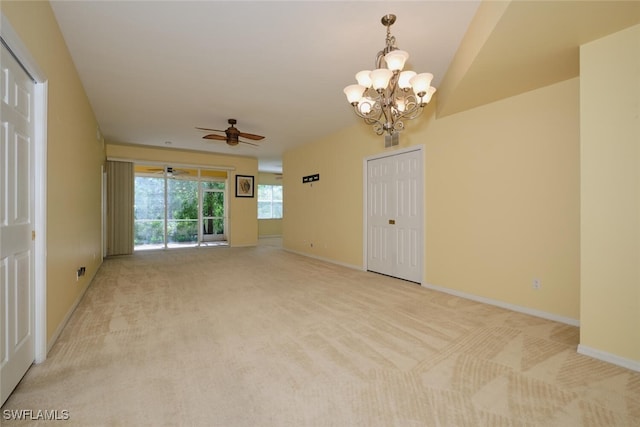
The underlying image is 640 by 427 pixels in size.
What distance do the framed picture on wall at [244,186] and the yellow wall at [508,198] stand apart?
5549mm

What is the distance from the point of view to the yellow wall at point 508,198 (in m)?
2.88

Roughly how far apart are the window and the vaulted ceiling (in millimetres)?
7030

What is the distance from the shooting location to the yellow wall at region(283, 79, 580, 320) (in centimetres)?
288

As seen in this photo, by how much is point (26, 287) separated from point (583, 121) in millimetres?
4261

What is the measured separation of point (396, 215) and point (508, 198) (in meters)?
1.72

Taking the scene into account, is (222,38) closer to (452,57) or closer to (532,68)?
(452,57)

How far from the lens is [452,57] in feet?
10.2

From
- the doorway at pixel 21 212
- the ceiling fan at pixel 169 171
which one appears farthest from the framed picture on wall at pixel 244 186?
the doorway at pixel 21 212

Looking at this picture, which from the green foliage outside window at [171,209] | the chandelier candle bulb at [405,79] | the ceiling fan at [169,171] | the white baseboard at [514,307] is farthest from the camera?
the ceiling fan at [169,171]

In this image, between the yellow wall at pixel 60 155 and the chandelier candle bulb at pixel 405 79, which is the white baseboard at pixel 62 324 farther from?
the chandelier candle bulb at pixel 405 79

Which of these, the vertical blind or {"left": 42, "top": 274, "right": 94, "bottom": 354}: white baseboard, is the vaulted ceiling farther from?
the vertical blind

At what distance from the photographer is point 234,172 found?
8648 mm

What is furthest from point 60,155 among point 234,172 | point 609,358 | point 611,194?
point 234,172

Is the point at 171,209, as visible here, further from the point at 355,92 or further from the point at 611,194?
the point at 611,194
